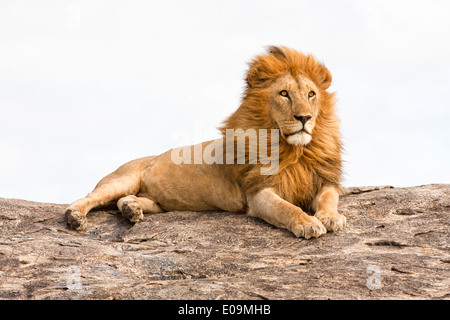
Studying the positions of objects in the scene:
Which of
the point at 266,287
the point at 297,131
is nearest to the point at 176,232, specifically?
the point at 297,131

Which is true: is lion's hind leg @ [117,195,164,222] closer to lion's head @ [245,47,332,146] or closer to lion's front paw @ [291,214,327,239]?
lion's head @ [245,47,332,146]

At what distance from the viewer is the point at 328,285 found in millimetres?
4074

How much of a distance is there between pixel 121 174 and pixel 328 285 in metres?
3.71

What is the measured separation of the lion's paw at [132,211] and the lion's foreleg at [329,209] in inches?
68.2

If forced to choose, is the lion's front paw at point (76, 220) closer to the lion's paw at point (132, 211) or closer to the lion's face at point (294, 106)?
the lion's paw at point (132, 211)

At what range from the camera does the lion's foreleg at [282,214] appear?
519cm

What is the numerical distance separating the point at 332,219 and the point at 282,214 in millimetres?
436

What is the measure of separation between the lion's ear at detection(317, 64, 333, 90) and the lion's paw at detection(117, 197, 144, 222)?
7.10 ft

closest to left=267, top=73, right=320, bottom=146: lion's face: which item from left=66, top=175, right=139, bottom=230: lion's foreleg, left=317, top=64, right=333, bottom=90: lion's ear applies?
left=317, top=64, right=333, bottom=90: lion's ear

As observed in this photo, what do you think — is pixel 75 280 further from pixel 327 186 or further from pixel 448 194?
pixel 448 194

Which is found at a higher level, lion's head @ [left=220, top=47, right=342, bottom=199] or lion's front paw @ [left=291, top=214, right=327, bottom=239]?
lion's head @ [left=220, top=47, right=342, bottom=199]

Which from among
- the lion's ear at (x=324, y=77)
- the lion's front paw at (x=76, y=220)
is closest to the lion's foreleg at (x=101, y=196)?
the lion's front paw at (x=76, y=220)

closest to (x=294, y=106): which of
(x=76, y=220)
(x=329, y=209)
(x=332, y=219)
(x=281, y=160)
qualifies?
(x=281, y=160)

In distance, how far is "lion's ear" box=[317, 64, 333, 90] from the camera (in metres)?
6.10
